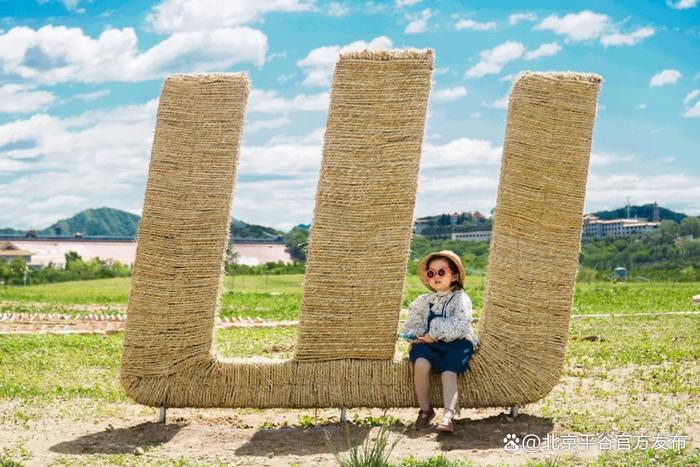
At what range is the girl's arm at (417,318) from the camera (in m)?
7.42

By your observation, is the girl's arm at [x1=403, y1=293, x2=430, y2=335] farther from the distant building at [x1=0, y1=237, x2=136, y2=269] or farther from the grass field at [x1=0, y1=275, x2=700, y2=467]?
the distant building at [x1=0, y1=237, x2=136, y2=269]

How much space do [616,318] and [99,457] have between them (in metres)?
13.3

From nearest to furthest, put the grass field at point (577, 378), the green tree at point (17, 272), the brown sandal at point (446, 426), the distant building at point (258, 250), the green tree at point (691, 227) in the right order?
1. the brown sandal at point (446, 426)
2. the grass field at point (577, 378)
3. the green tree at point (17, 272)
4. the green tree at point (691, 227)
5. the distant building at point (258, 250)

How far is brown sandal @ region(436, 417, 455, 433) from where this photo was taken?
705cm

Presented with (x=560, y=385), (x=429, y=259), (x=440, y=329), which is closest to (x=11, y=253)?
(x=560, y=385)

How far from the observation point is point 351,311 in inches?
295

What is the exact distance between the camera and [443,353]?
7.45 m

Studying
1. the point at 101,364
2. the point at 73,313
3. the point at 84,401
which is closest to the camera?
the point at 84,401

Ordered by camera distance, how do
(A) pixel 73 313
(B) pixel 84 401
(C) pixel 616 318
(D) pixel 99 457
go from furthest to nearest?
1. (A) pixel 73 313
2. (C) pixel 616 318
3. (B) pixel 84 401
4. (D) pixel 99 457

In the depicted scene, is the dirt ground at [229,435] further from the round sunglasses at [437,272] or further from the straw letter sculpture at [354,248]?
A: the round sunglasses at [437,272]

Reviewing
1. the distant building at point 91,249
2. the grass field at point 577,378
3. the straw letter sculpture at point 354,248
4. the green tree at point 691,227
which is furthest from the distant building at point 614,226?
the straw letter sculpture at point 354,248

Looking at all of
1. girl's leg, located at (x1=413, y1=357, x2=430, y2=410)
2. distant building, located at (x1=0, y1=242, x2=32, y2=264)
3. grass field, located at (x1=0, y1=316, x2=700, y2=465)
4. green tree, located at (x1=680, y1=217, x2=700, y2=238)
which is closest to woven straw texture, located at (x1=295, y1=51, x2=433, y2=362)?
girl's leg, located at (x1=413, y1=357, x2=430, y2=410)

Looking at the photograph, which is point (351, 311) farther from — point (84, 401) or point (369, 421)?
point (84, 401)

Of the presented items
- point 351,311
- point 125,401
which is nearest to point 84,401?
point 125,401
